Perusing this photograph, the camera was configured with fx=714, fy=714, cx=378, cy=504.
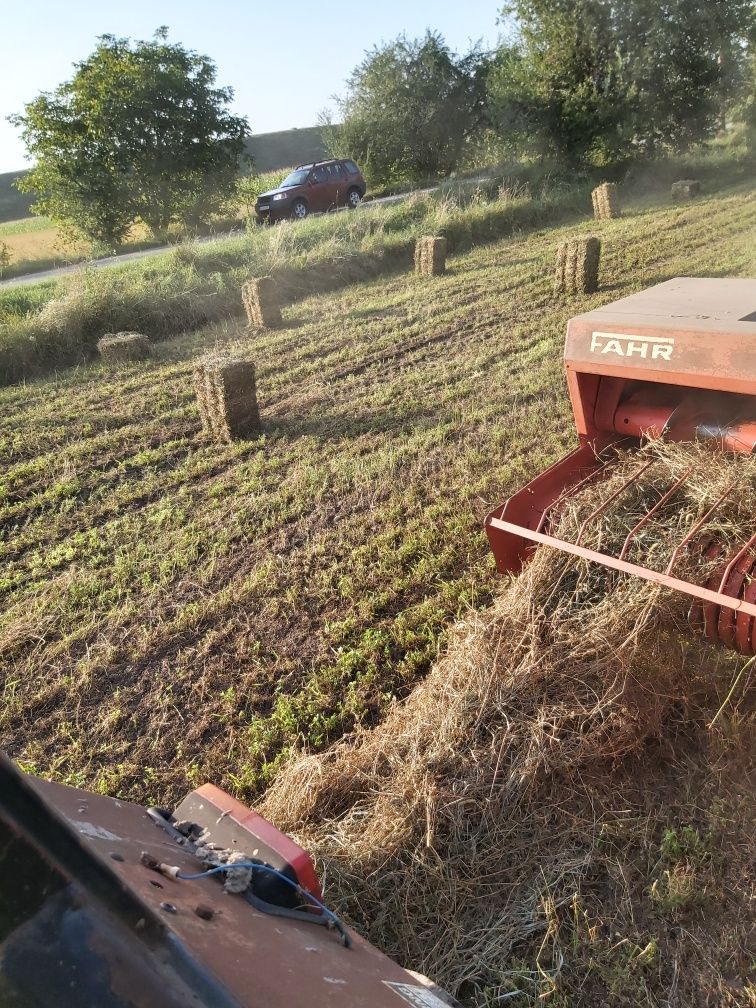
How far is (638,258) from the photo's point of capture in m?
11.4

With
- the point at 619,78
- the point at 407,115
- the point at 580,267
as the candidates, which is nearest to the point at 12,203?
the point at 407,115

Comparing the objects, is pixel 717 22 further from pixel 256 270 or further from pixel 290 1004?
pixel 290 1004

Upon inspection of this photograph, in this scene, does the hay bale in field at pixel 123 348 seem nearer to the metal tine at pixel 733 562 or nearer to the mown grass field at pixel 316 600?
the mown grass field at pixel 316 600

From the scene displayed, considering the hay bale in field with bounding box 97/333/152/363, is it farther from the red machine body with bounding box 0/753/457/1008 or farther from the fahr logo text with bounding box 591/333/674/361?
the red machine body with bounding box 0/753/457/1008

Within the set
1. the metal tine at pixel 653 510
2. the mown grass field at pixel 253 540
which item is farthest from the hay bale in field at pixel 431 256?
the metal tine at pixel 653 510

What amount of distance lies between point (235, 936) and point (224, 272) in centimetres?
1230

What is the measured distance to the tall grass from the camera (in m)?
9.78

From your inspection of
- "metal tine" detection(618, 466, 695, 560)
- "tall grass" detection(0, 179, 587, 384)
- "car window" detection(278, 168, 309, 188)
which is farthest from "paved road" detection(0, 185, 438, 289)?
"metal tine" detection(618, 466, 695, 560)

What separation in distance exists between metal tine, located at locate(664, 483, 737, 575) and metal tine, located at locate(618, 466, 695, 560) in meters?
0.15

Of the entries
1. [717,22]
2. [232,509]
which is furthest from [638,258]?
[717,22]

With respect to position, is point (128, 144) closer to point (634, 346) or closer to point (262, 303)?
point (262, 303)

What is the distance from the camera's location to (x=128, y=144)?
19.7 metres

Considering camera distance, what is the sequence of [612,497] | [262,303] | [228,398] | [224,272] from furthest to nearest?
[224,272], [262,303], [228,398], [612,497]

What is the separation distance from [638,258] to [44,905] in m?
12.3
